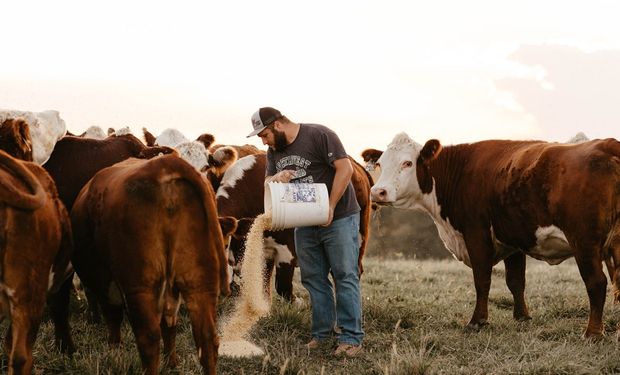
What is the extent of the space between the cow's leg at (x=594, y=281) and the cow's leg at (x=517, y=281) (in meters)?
1.35

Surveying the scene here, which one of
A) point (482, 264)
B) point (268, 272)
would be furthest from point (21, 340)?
point (482, 264)

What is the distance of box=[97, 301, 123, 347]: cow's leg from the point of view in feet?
17.1

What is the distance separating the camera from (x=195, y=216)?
422 centimetres

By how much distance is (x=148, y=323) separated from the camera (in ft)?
13.5

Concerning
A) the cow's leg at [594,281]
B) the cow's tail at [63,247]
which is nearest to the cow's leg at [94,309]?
the cow's tail at [63,247]

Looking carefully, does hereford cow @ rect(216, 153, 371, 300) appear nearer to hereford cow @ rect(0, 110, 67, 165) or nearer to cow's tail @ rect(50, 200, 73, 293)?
hereford cow @ rect(0, 110, 67, 165)

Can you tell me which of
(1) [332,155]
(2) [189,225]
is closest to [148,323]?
(2) [189,225]

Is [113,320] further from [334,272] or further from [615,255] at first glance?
[615,255]

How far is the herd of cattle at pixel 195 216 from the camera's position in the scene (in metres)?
4.09

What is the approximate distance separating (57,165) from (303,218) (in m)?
2.44

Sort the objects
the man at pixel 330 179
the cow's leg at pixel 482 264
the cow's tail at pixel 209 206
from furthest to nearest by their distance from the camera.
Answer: the cow's leg at pixel 482 264
the man at pixel 330 179
the cow's tail at pixel 209 206

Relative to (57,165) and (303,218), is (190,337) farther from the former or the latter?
(57,165)

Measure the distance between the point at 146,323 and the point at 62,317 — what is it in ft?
5.58

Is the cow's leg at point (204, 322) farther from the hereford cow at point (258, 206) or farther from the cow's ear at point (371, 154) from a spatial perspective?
the cow's ear at point (371, 154)
